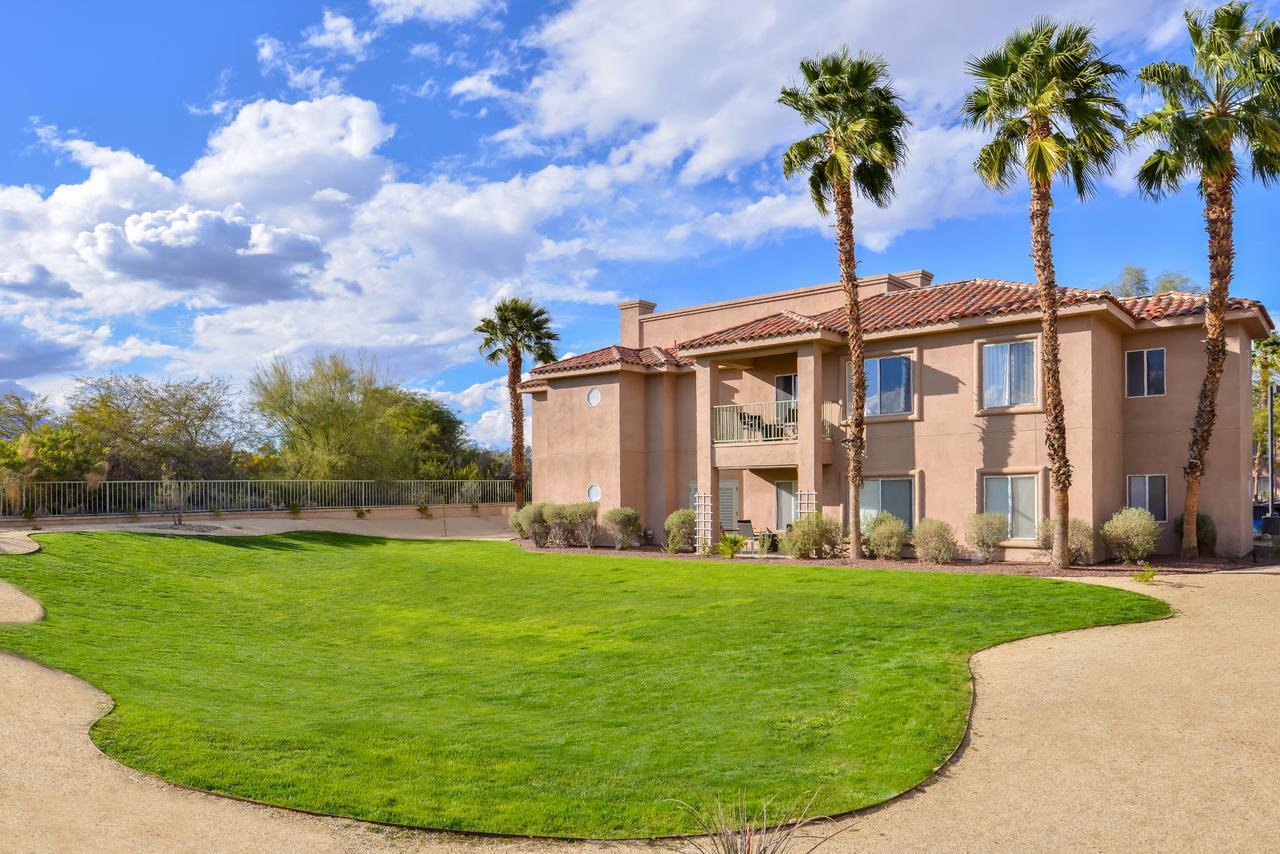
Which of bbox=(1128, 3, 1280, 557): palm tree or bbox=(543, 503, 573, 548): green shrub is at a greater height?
bbox=(1128, 3, 1280, 557): palm tree

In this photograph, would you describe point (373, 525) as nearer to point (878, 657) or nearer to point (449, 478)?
point (449, 478)

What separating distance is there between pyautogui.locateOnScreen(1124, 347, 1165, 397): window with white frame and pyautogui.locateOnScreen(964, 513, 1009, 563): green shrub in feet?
17.4

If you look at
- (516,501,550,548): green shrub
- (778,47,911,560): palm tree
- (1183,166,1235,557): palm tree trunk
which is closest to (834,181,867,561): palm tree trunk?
(778,47,911,560): palm tree

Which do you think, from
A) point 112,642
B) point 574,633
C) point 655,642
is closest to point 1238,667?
point 655,642

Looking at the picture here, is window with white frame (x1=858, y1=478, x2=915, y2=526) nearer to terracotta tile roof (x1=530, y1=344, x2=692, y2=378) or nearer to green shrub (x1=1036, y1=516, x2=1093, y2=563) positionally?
green shrub (x1=1036, y1=516, x2=1093, y2=563)

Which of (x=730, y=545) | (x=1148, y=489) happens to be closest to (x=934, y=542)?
(x=730, y=545)

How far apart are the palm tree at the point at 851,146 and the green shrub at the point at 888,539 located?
52 centimetres

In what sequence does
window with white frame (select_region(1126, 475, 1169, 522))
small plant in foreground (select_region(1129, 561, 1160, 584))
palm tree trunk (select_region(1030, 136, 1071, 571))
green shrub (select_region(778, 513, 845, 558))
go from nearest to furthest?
1. small plant in foreground (select_region(1129, 561, 1160, 584))
2. palm tree trunk (select_region(1030, 136, 1071, 571))
3. window with white frame (select_region(1126, 475, 1169, 522))
4. green shrub (select_region(778, 513, 845, 558))

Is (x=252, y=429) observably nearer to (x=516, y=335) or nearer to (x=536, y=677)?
(x=516, y=335)

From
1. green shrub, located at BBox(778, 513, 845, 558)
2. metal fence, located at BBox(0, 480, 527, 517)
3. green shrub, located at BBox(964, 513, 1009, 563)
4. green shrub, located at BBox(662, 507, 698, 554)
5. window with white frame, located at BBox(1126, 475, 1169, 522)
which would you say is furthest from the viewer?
metal fence, located at BBox(0, 480, 527, 517)

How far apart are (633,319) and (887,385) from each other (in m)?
12.8

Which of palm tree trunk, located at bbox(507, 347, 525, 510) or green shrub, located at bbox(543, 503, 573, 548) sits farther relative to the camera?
palm tree trunk, located at bbox(507, 347, 525, 510)

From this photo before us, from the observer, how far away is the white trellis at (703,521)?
27000 mm

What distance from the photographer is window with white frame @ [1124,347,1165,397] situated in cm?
2350
